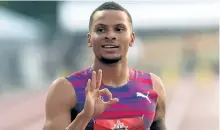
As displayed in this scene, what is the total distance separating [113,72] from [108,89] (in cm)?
10

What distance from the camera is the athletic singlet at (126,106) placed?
2436 millimetres

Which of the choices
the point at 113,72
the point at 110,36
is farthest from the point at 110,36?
the point at 113,72

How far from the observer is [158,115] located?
2676 mm

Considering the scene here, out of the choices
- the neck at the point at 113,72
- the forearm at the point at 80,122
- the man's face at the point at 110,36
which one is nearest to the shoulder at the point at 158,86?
the neck at the point at 113,72

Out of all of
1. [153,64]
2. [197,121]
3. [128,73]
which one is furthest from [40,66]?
[128,73]

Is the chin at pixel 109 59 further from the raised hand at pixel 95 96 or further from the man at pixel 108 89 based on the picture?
the raised hand at pixel 95 96

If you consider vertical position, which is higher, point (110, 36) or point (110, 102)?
point (110, 36)

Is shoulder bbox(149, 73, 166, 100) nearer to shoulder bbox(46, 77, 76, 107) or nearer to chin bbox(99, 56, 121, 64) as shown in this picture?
chin bbox(99, 56, 121, 64)

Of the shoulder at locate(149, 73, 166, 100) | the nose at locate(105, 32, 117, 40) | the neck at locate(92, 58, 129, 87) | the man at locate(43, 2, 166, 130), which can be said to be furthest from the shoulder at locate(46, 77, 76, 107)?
the shoulder at locate(149, 73, 166, 100)

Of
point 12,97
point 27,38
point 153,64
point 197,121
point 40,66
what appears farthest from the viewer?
point 153,64

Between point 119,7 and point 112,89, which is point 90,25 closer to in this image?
point 119,7

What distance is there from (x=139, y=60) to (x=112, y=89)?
32.8m

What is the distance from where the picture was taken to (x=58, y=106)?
2479 mm

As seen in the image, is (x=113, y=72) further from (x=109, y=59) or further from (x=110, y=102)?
(x=110, y=102)
